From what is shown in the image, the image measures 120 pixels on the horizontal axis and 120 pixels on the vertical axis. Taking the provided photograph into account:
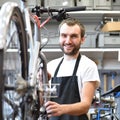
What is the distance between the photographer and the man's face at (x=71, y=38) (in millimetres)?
1685

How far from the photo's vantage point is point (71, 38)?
66.7 inches

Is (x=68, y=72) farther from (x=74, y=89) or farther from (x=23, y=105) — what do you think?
(x=23, y=105)

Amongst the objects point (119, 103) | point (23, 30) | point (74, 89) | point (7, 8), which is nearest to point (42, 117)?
point (74, 89)

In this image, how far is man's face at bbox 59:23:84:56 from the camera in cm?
168

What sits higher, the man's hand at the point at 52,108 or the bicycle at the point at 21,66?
the bicycle at the point at 21,66

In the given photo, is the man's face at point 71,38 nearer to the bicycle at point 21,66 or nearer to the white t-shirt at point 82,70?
the white t-shirt at point 82,70

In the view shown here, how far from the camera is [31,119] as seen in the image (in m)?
1.38

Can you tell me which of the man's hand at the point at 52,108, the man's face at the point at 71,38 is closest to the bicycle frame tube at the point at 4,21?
the man's hand at the point at 52,108

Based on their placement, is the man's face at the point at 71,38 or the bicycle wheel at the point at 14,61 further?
the man's face at the point at 71,38

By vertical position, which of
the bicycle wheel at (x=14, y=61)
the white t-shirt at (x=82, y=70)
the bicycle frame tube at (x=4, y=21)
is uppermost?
the bicycle frame tube at (x=4, y=21)

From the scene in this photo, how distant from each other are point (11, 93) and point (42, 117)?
436 mm

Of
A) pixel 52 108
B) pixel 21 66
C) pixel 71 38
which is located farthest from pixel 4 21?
pixel 71 38

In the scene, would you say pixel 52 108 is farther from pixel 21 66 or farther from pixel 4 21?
pixel 4 21

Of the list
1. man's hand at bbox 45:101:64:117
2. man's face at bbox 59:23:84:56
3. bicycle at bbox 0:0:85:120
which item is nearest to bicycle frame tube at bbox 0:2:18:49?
bicycle at bbox 0:0:85:120
